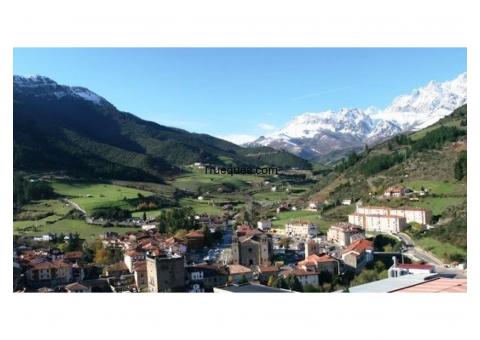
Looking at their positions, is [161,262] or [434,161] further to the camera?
[434,161]

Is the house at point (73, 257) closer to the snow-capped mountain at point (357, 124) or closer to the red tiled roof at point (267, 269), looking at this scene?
the red tiled roof at point (267, 269)

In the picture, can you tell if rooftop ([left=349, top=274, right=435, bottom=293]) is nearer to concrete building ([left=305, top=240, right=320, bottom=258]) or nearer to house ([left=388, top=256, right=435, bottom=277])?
house ([left=388, top=256, right=435, bottom=277])

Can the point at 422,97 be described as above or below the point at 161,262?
above

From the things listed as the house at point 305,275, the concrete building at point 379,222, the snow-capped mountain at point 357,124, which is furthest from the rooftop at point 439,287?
the snow-capped mountain at point 357,124

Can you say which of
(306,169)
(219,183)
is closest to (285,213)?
(219,183)

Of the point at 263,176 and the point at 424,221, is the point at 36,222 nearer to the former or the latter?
the point at 263,176

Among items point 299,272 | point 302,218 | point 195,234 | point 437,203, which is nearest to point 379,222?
point 437,203

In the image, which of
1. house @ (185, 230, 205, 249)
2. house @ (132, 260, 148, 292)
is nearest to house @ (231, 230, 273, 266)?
house @ (185, 230, 205, 249)
